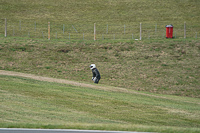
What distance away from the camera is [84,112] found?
14.0 metres

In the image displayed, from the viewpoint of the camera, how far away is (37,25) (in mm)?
52938

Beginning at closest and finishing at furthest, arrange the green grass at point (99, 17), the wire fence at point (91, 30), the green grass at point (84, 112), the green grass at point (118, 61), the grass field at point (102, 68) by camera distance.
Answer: the green grass at point (84, 112), the grass field at point (102, 68), the green grass at point (118, 61), the wire fence at point (91, 30), the green grass at point (99, 17)

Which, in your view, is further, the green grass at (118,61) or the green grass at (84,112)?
the green grass at (118,61)

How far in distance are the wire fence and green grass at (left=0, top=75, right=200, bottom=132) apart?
28.1 m

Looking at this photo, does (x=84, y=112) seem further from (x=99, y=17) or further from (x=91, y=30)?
(x=99, y=17)

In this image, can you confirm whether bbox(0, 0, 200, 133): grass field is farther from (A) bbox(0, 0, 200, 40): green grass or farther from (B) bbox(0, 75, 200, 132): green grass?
(A) bbox(0, 0, 200, 40): green grass

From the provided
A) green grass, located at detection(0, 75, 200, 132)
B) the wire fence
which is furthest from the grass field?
the wire fence

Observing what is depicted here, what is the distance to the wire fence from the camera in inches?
1837

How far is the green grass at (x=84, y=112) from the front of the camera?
437 inches

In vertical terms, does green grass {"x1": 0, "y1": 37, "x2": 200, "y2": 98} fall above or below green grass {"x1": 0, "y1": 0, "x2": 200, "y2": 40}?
below

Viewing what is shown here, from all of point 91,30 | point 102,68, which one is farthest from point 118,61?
point 91,30

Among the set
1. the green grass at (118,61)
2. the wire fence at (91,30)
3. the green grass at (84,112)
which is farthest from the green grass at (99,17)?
the green grass at (84,112)

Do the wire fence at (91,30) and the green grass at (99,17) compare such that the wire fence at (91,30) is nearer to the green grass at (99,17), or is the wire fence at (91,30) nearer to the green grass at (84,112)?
the green grass at (99,17)

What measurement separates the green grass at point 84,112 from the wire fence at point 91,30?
1106 inches
